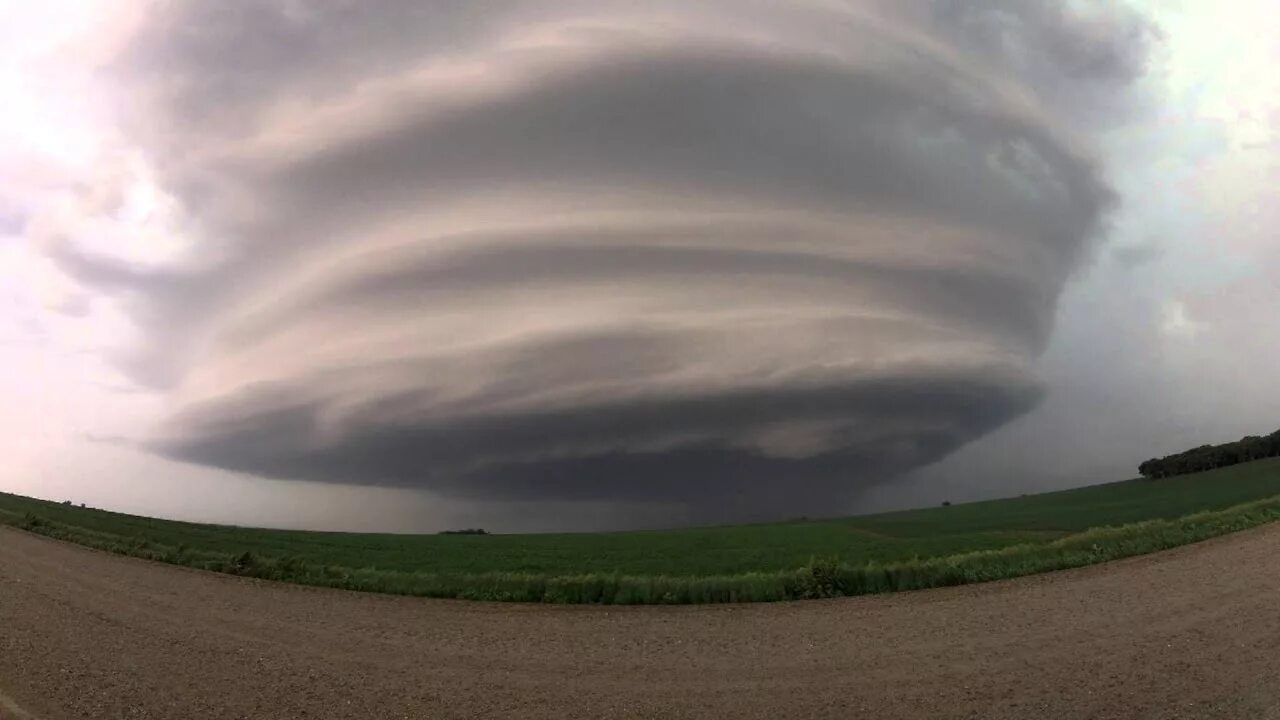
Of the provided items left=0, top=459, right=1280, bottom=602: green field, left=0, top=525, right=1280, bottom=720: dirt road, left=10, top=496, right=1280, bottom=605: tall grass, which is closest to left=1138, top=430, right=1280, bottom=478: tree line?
left=0, top=459, right=1280, bottom=602: green field

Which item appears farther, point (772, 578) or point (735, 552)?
point (735, 552)

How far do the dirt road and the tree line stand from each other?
9167 centimetres

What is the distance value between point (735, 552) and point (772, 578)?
68.2ft

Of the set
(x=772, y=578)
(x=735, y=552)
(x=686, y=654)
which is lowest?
(x=735, y=552)

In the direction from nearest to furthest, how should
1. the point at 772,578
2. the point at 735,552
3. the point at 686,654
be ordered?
the point at 686,654 < the point at 772,578 < the point at 735,552

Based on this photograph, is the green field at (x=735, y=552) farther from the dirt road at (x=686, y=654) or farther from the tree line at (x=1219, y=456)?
the tree line at (x=1219, y=456)

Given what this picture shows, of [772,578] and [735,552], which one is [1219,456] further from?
[772,578]

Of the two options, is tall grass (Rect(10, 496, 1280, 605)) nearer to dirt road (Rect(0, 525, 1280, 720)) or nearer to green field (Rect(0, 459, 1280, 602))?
green field (Rect(0, 459, 1280, 602))

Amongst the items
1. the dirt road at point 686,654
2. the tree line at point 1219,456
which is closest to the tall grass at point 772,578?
the dirt road at point 686,654

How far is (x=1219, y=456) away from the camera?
8762 centimetres

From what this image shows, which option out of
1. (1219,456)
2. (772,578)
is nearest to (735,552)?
(772,578)

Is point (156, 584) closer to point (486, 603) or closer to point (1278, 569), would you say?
point (486, 603)

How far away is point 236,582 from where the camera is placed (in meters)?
19.7

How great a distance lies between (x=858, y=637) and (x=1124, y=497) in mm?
70636
